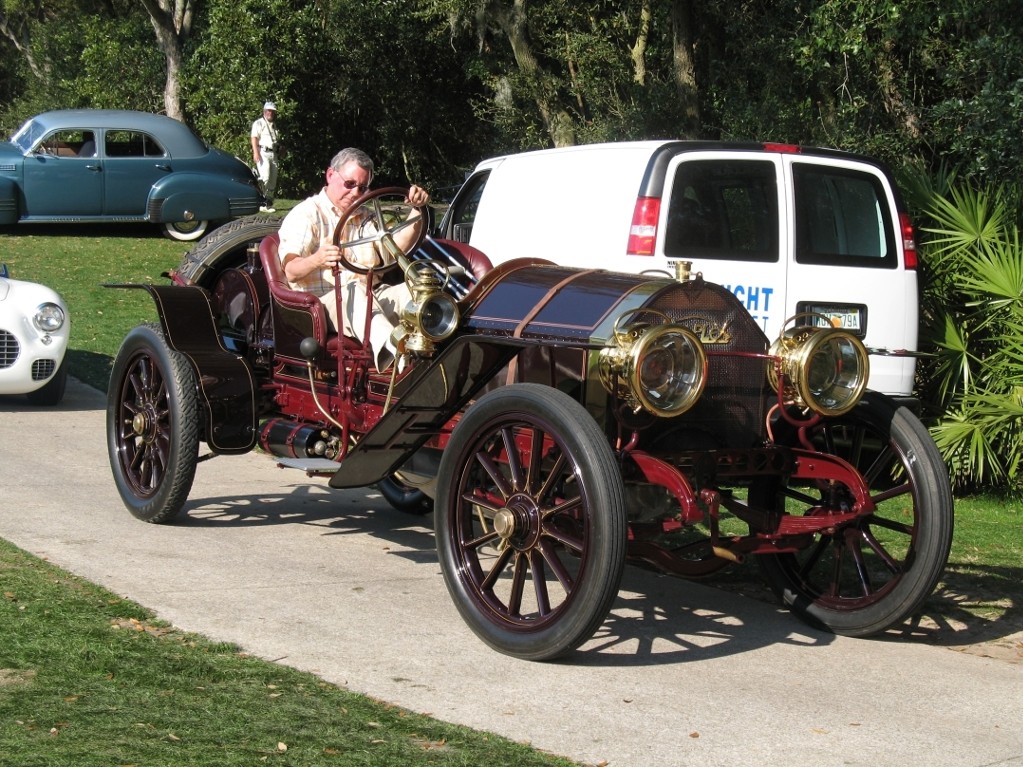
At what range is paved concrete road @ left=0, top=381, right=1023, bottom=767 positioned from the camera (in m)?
4.38

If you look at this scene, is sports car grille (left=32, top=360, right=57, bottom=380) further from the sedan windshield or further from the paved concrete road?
the sedan windshield

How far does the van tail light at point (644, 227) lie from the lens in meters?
8.37

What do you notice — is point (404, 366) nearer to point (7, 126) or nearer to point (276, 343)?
point (276, 343)

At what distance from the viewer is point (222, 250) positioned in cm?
777

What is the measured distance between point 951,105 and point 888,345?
5298 millimetres

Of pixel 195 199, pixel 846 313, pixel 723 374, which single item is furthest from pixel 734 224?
pixel 195 199

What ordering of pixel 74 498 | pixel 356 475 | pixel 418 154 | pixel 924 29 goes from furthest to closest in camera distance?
1. pixel 418 154
2. pixel 924 29
3. pixel 74 498
4. pixel 356 475

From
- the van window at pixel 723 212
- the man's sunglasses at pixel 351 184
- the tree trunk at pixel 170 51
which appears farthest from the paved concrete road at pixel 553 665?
the tree trunk at pixel 170 51

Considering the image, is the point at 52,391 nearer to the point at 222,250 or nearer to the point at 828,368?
the point at 222,250

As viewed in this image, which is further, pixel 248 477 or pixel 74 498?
pixel 248 477

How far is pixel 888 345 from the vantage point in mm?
8719

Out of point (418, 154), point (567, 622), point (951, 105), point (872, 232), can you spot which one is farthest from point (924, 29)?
point (418, 154)

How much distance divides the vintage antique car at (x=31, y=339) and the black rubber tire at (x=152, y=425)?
9.37 ft

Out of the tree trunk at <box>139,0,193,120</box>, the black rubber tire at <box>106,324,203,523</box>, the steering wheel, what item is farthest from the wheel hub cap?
the tree trunk at <box>139,0,193,120</box>
